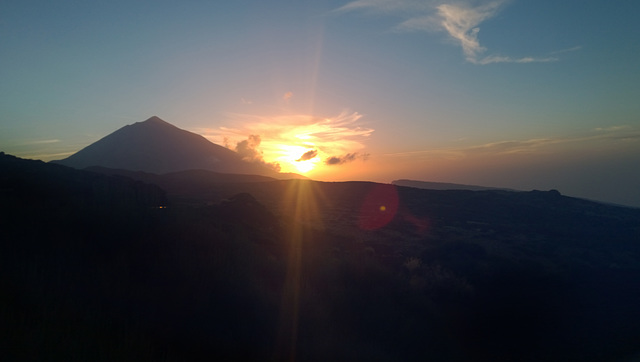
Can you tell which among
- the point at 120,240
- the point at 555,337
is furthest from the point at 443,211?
the point at 120,240

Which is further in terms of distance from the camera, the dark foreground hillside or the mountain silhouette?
the mountain silhouette

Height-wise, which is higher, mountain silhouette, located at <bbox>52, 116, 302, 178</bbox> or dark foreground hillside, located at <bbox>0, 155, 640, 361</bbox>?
mountain silhouette, located at <bbox>52, 116, 302, 178</bbox>

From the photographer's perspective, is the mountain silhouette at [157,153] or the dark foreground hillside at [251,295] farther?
the mountain silhouette at [157,153]

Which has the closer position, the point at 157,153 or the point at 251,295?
the point at 251,295

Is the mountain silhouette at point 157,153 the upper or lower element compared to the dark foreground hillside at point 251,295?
upper

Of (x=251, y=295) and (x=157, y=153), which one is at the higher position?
(x=157, y=153)
